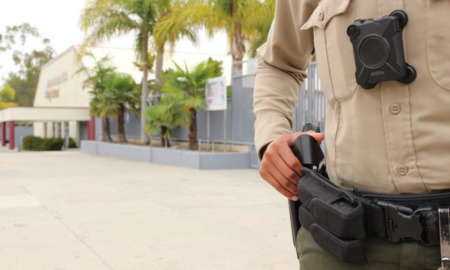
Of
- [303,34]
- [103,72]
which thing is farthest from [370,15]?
[103,72]

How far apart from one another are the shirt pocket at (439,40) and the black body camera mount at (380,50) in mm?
49

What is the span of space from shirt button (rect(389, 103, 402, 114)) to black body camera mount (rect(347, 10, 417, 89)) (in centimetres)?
6

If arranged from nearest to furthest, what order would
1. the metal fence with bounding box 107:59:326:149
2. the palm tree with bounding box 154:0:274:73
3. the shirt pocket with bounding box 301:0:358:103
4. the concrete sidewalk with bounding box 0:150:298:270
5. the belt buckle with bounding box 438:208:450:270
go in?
the belt buckle with bounding box 438:208:450:270, the shirt pocket with bounding box 301:0:358:103, the concrete sidewalk with bounding box 0:150:298:270, the metal fence with bounding box 107:59:326:149, the palm tree with bounding box 154:0:274:73

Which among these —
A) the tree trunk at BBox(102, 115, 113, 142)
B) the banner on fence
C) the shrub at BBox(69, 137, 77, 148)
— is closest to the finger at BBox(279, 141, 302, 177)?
the banner on fence

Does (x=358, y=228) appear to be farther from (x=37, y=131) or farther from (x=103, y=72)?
(x=37, y=131)

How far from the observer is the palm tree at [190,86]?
12805 millimetres

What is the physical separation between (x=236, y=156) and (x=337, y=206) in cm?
1073

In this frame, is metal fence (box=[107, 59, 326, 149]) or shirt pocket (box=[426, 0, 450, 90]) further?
metal fence (box=[107, 59, 326, 149])

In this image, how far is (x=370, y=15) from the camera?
1.21m

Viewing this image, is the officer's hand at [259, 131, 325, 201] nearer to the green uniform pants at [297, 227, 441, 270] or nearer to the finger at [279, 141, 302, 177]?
the finger at [279, 141, 302, 177]

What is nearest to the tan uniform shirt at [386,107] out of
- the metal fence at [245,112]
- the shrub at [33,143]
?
the metal fence at [245,112]

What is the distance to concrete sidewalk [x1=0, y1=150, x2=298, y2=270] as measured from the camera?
3.99 m

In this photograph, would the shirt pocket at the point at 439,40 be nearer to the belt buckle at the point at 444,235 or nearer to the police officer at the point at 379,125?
the police officer at the point at 379,125

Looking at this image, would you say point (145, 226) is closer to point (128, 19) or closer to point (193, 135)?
point (193, 135)
